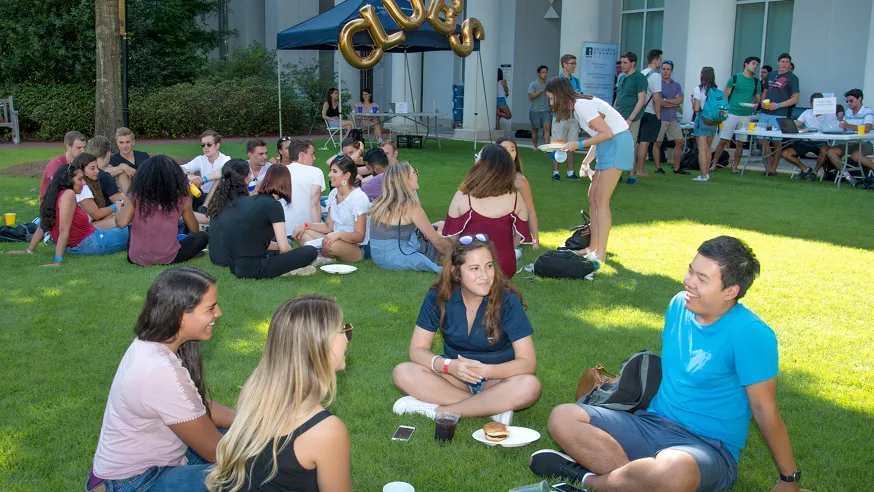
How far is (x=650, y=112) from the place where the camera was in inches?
589

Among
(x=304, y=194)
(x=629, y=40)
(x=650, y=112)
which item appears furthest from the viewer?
(x=629, y=40)

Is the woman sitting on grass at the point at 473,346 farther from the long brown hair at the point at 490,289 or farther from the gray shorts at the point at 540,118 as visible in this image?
the gray shorts at the point at 540,118

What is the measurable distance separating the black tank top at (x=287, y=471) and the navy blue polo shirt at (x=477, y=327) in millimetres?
1845

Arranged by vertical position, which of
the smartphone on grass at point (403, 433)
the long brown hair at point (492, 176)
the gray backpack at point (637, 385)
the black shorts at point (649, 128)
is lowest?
the smartphone on grass at point (403, 433)

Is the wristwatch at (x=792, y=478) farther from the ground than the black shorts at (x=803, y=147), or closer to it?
closer to it

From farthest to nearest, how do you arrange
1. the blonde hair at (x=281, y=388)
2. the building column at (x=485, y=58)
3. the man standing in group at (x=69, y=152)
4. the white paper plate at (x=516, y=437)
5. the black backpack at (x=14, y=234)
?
the building column at (x=485, y=58) → the man standing in group at (x=69, y=152) → the black backpack at (x=14, y=234) → the white paper plate at (x=516, y=437) → the blonde hair at (x=281, y=388)

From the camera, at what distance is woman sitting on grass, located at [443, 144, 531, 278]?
22.7 ft

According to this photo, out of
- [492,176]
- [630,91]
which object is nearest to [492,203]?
[492,176]

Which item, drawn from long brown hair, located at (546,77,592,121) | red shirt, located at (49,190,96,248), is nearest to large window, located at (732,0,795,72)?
long brown hair, located at (546,77,592,121)

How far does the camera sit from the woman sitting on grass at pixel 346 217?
8320 millimetres

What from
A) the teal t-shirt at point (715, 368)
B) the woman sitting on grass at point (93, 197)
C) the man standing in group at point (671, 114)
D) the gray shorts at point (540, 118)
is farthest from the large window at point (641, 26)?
the teal t-shirt at point (715, 368)

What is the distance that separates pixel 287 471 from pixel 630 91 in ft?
40.7

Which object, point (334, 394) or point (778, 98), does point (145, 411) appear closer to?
point (334, 394)

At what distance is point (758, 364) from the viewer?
3389mm
